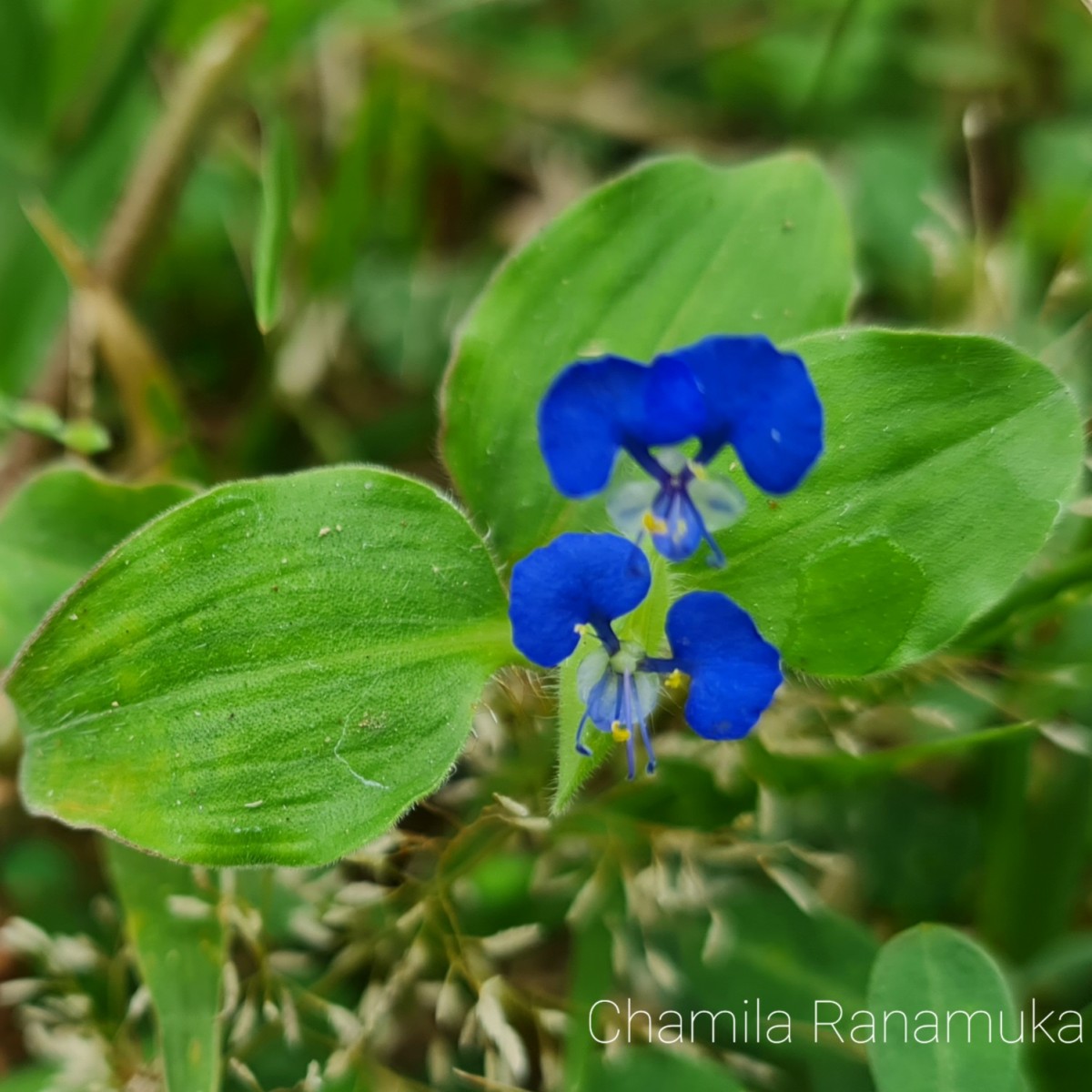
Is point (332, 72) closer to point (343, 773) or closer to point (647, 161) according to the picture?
point (647, 161)

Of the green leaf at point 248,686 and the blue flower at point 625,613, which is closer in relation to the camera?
the blue flower at point 625,613

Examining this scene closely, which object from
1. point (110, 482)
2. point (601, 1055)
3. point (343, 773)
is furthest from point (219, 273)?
point (601, 1055)

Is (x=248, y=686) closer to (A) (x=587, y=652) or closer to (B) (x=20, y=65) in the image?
(A) (x=587, y=652)

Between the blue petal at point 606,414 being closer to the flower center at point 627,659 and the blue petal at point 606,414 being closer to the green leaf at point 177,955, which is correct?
the flower center at point 627,659

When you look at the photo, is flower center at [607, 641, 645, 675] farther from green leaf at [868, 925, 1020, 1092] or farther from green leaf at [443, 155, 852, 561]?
green leaf at [868, 925, 1020, 1092]

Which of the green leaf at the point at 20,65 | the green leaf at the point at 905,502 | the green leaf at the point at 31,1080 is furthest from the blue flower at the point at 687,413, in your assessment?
the green leaf at the point at 20,65

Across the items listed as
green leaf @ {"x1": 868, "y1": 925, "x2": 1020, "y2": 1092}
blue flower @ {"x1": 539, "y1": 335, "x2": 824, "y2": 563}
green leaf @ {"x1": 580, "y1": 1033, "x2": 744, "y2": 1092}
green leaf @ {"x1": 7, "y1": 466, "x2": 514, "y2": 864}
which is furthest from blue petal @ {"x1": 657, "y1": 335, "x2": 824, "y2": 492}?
green leaf @ {"x1": 580, "y1": 1033, "x2": 744, "y2": 1092}
